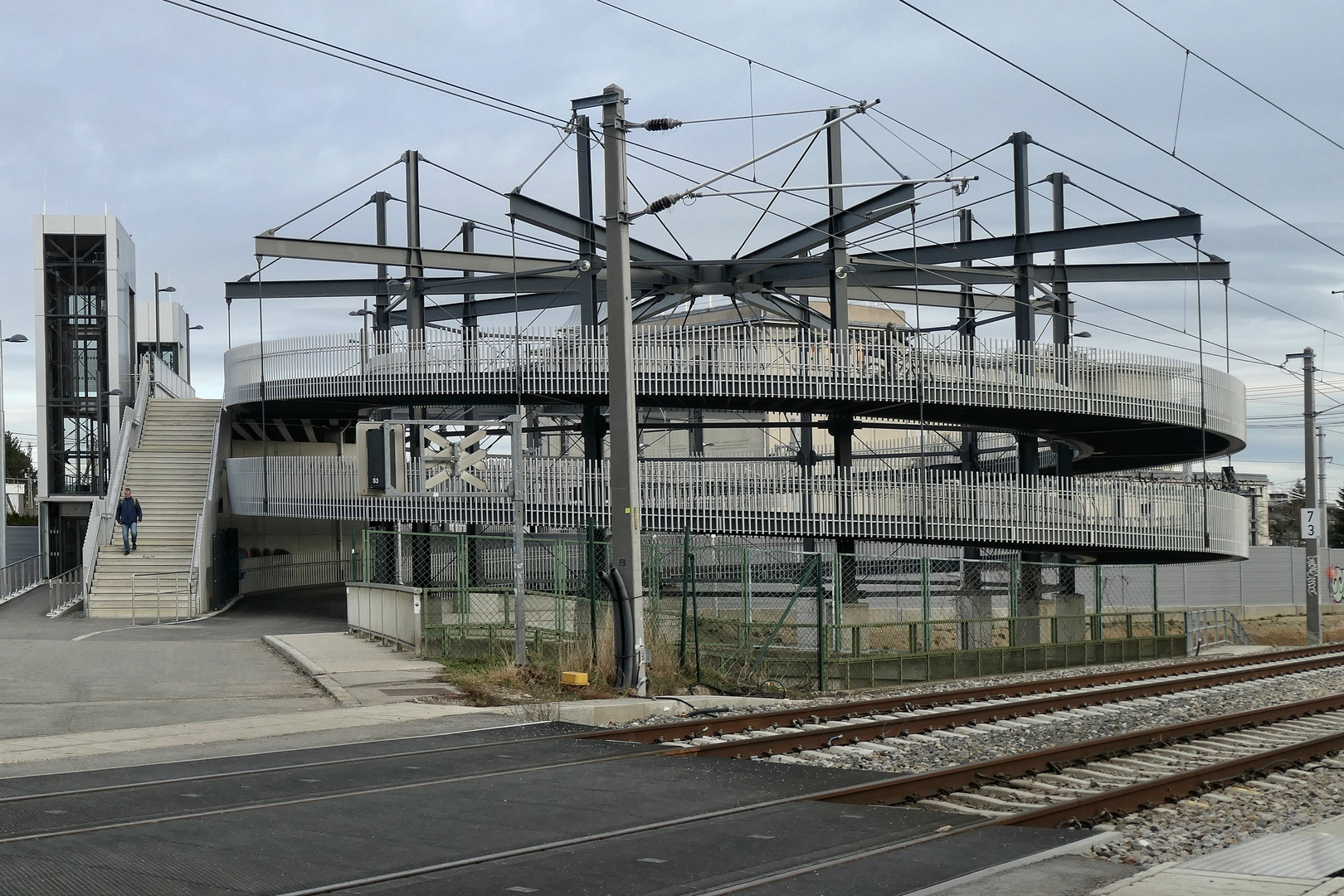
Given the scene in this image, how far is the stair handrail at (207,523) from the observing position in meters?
35.6

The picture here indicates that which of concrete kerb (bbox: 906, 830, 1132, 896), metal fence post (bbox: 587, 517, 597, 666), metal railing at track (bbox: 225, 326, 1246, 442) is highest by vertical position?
metal railing at track (bbox: 225, 326, 1246, 442)

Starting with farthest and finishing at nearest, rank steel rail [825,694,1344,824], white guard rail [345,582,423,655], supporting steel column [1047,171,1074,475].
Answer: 1. supporting steel column [1047,171,1074,475]
2. white guard rail [345,582,423,655]
3. steel rail [825,694,1344,824]

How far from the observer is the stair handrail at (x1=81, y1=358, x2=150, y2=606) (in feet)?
117

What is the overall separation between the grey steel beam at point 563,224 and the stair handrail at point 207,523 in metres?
11.9

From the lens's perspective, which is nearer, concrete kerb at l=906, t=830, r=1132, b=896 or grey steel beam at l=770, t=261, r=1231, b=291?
concrete kerb at l=906, t=830, r=1132, b=896

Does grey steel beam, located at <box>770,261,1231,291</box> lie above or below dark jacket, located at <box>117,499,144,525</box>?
above

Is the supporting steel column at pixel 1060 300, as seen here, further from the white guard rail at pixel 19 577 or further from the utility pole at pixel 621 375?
the white guard rail at pixel 19 577

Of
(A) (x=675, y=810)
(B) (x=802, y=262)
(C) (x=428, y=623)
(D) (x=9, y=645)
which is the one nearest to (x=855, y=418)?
(B) (x=802, y=262)

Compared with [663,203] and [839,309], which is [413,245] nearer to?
[839,309]

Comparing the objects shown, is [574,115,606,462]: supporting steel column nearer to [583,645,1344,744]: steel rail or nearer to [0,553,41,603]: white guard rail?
[583,645,1344,744]: steel rail

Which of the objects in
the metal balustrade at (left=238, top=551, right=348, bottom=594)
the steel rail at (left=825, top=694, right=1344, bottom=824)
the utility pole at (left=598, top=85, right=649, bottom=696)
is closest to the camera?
the steel rail at (left=825, top=694, right=1344, bottom=824)

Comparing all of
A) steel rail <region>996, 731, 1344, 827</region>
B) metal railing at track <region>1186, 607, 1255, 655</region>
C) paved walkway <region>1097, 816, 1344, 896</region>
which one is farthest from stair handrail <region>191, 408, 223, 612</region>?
paved walkway <region>1097, 816, 1344, 896</region>

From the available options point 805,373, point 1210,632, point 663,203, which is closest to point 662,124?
point 663,203

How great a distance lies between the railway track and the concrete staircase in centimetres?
2091
